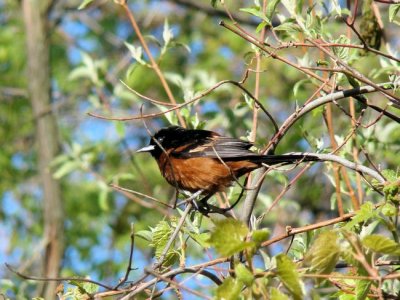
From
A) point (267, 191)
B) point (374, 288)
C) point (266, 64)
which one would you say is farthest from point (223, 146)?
point (266, 64)

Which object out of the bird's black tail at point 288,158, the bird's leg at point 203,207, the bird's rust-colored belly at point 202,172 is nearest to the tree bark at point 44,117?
the bird's rust-colored belly at point 202,172

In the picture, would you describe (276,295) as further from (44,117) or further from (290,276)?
(44,117)

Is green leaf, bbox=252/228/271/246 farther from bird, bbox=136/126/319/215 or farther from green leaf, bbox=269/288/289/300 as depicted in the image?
bird, bbox=136/126/319/215

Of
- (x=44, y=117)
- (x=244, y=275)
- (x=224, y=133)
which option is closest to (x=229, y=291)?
(x=244, y=275)

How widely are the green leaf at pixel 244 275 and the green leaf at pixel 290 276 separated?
0.08 meters

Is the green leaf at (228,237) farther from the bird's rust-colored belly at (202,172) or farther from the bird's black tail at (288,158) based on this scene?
the bird's rust-colored belly at (202,172)

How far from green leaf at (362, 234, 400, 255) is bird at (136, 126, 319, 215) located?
1.67 metres

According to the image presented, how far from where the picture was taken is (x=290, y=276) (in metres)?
2.13

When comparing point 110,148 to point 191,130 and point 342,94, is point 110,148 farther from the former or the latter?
point 342,94

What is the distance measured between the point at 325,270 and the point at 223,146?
2.11 metres

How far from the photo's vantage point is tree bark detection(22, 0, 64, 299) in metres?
6.74

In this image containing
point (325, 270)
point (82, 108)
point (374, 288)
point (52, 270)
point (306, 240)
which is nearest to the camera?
point (325, 270)

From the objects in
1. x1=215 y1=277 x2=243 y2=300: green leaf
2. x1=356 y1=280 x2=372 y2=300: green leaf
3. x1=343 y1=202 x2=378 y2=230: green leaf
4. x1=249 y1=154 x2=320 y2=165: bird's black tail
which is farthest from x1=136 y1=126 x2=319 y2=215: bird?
Result: x1=215 y1=277 x2=243 y2=300: green leaf

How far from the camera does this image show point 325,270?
219 cm
